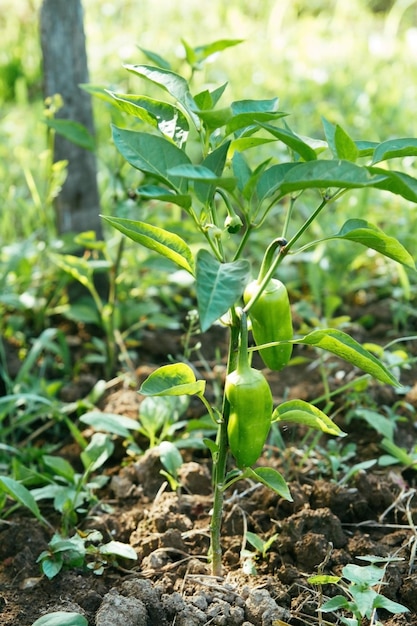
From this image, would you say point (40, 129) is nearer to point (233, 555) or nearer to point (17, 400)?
point (17, 400)

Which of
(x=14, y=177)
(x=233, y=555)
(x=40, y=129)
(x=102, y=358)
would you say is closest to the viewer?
(x=233, y=555)

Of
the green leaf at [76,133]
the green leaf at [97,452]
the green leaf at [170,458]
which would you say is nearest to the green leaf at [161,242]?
the green leaf at [170,458]

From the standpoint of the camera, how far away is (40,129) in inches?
154

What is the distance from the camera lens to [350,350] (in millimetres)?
1248

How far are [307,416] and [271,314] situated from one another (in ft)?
0.58

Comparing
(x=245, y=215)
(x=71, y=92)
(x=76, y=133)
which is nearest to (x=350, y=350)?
(x=245, y=215)

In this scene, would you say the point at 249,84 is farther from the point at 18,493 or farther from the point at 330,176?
the point at 330,176

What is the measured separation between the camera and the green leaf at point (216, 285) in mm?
1037

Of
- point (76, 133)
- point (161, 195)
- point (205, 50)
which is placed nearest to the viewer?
point (161, 195)

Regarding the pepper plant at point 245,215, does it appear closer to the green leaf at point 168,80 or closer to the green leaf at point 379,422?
the green leaf at point 168,80

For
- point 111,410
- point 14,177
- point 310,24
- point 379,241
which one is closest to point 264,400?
point 379,241

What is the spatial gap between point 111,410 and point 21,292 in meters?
0.70

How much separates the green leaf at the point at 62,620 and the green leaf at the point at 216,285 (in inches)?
23.3

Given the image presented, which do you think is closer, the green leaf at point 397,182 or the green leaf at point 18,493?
the green leaf at point 397,182
